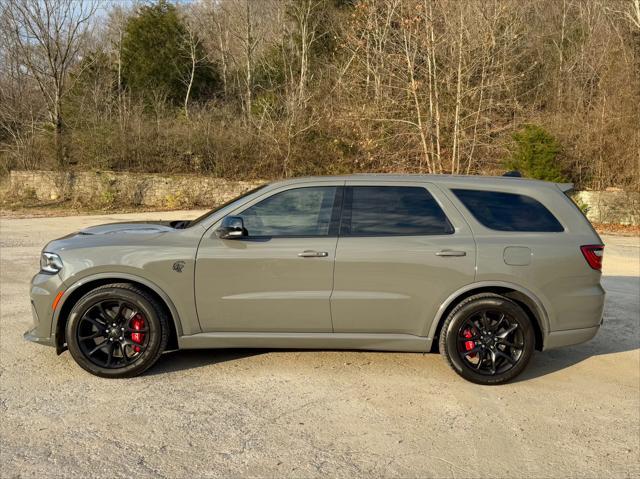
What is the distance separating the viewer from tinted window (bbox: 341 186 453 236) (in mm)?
4375

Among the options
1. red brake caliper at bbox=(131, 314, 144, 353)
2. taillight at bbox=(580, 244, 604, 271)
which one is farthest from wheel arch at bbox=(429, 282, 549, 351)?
red brake caliper at bbox=(131, 314, 144, 353)

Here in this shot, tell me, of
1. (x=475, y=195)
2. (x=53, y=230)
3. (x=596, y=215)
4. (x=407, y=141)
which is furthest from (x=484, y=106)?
(x=475, y=195)

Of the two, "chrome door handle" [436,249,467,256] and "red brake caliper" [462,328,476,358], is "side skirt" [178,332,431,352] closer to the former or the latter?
"red brake caliper" [462,328,476,358]

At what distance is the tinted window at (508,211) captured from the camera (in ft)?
14.5

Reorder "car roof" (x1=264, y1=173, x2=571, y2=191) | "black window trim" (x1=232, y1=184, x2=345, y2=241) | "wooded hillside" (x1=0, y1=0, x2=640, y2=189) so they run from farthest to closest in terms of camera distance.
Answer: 1. "wooded hillside" (x1=0, y1=0, x2=640, y2=189)
2. "car roof" (x1=264, y1=173, x2=571, y2=191)
3. "black window trim" (x1=232, y1=184, x2=345, y2=241)

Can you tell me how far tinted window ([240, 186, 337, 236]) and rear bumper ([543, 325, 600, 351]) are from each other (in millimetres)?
2056

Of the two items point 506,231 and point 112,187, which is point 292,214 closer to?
point 506,231

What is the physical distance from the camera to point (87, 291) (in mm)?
4375

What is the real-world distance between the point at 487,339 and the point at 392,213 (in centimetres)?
131

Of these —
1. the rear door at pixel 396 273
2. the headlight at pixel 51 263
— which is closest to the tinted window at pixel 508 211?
the rear door at pixel 396 273

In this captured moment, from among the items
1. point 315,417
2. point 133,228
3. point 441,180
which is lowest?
point 315,417

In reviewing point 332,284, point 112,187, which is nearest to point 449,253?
point 332,284

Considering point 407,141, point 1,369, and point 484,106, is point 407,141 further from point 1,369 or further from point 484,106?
point 1,369

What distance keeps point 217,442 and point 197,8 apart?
1526 inches
